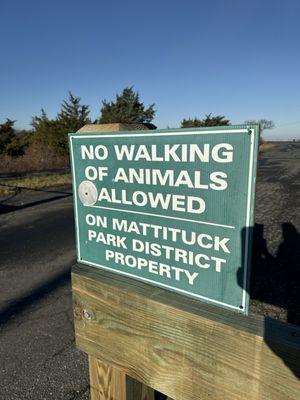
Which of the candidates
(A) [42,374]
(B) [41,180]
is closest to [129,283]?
(A) [42,374]

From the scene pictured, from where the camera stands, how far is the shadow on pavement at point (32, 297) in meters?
3.46

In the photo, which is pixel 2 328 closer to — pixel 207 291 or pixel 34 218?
pixel 207 291

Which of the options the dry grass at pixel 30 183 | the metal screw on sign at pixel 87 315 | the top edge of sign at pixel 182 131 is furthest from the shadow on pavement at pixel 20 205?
the top edge of sign at pixel 182 131

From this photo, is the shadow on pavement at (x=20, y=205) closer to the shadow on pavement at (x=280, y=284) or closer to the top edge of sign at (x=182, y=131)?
the shadow on pavement at (x=280, y=284)

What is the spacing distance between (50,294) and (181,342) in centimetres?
318

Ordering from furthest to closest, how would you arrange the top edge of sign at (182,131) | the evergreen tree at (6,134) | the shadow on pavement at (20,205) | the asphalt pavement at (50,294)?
the evergreen tree at (6,134) → the shadow on pavement at (20,205) → the asphalt pavement at (50,294) → the top edge of sign at (182,131)

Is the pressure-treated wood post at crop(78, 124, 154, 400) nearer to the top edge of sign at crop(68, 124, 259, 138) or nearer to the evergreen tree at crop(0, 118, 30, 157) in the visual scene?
the top edge of sign at crop(68, 124, 259, 138)

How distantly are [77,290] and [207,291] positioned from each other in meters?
0.65

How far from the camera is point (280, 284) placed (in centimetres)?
401

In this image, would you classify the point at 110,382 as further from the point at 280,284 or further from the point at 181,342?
the point at 280,284

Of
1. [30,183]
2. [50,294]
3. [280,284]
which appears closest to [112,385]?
[50,294]

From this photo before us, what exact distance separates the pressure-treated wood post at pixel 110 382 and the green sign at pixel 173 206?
0.08 meters

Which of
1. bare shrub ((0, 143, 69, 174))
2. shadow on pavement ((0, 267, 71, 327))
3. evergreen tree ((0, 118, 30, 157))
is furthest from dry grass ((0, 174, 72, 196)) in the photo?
evergreen tree ((0, 118, 30, 157))

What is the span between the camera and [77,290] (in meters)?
1.41
